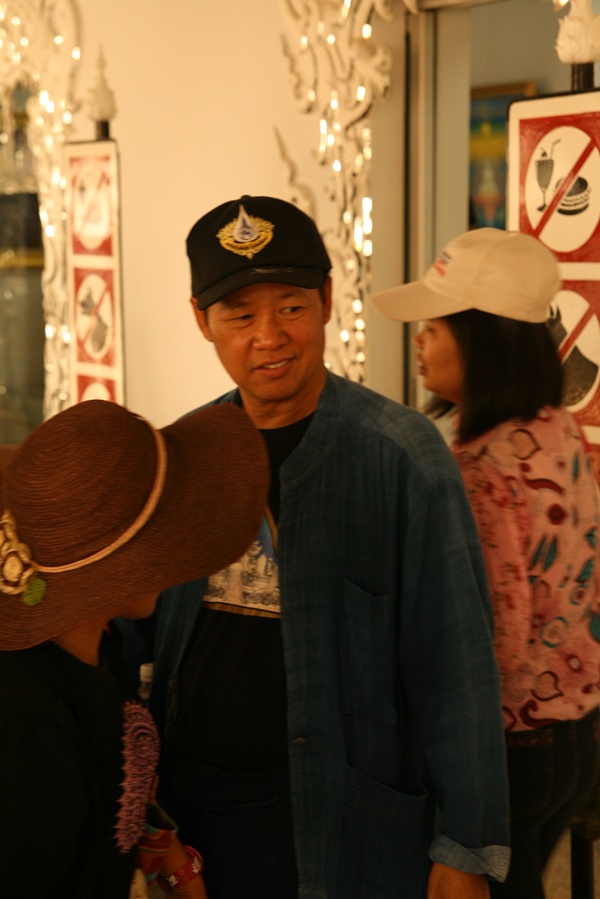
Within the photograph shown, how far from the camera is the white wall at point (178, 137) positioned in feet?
11.6

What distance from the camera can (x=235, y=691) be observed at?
1.60 meters

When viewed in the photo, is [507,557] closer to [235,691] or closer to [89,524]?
[235,691]

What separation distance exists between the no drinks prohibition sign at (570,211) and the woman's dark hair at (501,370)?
638 millimetres

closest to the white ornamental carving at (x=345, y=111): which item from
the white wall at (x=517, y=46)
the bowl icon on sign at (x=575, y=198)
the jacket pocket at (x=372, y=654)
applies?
the white wall at (x=517, y=46)

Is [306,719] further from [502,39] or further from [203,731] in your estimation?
[502,39]

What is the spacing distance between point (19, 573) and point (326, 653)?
0.49 metres

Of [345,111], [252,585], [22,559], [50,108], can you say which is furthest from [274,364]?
[50,108]

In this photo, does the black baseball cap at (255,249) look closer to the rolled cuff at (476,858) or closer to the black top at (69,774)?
the black top at (69,774)

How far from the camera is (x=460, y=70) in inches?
117

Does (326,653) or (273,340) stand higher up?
(273,340)

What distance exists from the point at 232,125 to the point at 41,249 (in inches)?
66.2

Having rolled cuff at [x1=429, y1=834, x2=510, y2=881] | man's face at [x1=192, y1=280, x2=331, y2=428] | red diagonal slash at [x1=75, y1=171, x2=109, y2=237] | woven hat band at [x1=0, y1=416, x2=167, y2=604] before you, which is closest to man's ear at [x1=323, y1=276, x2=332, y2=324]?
man's face at [x1=192, y1=280, x2=331, y2=428]

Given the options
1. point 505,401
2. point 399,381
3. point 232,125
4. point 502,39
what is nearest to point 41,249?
point 232,125

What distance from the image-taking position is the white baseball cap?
192cm
